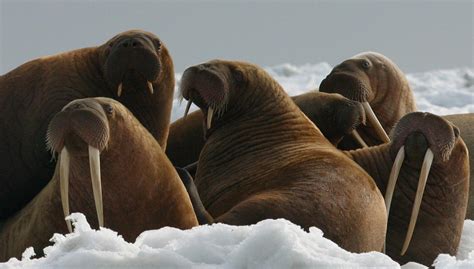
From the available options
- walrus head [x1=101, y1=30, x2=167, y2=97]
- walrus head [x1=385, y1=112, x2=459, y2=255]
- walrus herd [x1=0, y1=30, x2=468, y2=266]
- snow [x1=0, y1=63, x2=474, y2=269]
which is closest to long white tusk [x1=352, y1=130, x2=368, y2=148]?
walrus herd [x1=0, y1=30, x2=468, y2=266]

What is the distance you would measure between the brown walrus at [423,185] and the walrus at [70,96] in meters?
1.46

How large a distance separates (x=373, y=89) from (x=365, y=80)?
0.23 m

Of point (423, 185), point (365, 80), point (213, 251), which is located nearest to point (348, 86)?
point (365, 80)

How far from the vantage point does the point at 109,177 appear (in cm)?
623

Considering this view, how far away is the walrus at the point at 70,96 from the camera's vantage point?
7.77 metres

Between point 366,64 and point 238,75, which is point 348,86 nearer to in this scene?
point 366,64

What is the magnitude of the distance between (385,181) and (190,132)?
192 centimetres

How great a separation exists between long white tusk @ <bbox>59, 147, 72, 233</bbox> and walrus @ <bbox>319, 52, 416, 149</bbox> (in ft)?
9.42

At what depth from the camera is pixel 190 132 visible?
891 centimetres

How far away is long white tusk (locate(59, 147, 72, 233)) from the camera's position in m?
6.15

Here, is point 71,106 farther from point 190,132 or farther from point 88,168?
point 190,132

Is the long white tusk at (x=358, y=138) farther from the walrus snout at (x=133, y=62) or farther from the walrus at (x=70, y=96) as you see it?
the walrus snout at (x=133, y=62)

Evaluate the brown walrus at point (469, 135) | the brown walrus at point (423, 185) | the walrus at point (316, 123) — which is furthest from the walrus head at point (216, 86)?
the brown walrus at point (469, 135)

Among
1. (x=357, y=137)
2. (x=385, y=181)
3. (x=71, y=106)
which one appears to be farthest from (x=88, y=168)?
(x=357, y=137)
